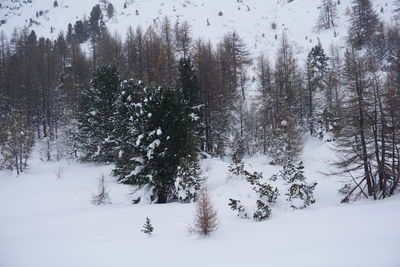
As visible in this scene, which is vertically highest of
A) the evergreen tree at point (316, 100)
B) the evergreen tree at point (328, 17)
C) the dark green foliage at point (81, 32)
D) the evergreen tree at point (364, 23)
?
the dark green foliage at point (81, 32)

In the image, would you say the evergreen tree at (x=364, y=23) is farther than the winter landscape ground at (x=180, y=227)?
Yes

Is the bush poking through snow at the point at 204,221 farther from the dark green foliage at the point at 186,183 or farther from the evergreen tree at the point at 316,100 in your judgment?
the evergreen tree at the point at 316,100

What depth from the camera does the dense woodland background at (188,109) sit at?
Answer: 645 inches

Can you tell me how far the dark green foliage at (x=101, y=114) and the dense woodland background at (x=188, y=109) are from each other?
0.12 meters

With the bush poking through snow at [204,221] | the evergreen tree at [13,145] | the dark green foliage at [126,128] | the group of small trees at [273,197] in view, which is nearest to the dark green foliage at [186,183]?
the group of small trees at [273,197]

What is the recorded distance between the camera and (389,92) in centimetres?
1559

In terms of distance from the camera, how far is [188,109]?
27.4 meters

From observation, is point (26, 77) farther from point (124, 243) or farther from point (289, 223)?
point (289, 223)

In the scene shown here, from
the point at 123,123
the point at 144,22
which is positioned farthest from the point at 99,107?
the point at 144,22

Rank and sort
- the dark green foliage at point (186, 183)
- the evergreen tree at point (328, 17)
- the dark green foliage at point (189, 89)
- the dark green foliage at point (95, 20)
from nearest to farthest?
the dark green foliage at point (186, 183), the dark green foliage at point (189, 89), the evergreen tree at point (328, 17), the dark green foliage at point (95, 20)

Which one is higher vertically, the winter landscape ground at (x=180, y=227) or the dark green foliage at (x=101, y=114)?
the dark green foliage at (x=101, y=114)

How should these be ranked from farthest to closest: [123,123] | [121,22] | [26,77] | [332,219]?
1. [121,22]
2. [26,77]
3. [123,123]
4. [332,219]

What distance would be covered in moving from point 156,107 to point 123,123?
861 cm

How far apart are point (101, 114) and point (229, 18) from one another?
64.1 m
